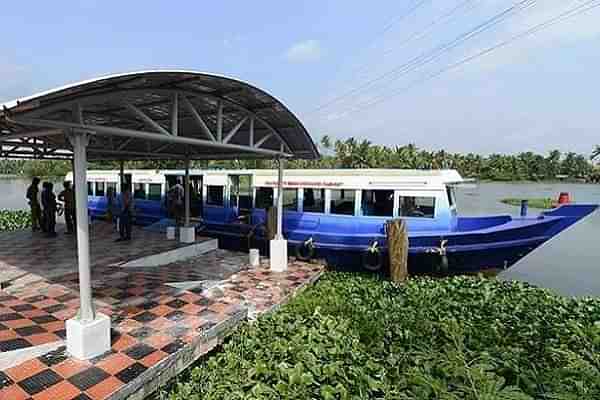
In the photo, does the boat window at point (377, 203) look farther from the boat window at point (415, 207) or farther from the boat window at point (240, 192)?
the boat window at point (240, 192)

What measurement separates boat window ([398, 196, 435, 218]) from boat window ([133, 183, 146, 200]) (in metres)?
8.06

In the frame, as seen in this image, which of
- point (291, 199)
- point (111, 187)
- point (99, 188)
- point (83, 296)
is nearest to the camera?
point (83, 296)

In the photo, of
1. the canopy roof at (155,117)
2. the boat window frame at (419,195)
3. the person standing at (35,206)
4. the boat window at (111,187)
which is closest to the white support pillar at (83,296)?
the canopy roof at (155,117)

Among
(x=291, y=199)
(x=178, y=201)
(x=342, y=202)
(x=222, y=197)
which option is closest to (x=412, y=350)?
(x=342, y=202)

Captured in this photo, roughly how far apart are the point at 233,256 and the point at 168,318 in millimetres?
3589

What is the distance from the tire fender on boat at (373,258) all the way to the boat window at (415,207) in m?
0.97

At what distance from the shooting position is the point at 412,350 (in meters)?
3.48

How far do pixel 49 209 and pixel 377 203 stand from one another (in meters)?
7.87

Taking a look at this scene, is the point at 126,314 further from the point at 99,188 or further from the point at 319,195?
the point at 99,188

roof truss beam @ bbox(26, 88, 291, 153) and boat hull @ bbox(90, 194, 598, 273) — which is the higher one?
roof truss beam @ bbox(26, 88, 291, 153)

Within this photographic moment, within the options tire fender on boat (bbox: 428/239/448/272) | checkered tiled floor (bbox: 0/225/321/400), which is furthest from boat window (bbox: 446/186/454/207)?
checkered tiled floor (bbox: 0/225/321/400)

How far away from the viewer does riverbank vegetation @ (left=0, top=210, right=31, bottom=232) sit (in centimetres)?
1057

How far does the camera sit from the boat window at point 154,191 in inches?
441

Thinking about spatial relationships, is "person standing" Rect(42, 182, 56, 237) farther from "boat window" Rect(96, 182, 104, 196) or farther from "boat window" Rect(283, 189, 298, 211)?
"boat window" Rect(283, 189, 298, 211)
